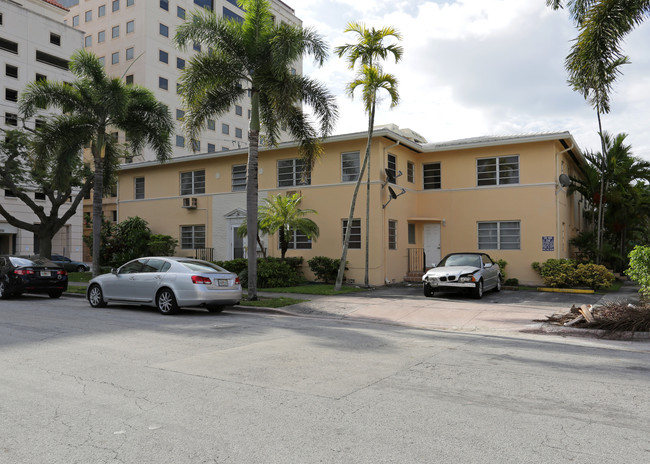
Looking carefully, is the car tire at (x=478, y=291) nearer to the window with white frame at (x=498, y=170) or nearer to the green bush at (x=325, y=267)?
the green bush at (x=325, y=267)

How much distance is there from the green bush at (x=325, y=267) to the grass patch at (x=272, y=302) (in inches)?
201

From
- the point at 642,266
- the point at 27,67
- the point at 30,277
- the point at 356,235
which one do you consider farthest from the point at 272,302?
the point at 27,67

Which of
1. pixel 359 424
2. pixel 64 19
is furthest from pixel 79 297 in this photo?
pixel 64 19

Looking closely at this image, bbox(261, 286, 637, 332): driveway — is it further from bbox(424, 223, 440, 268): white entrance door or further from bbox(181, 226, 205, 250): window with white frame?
bbox(181, 226, 205, 250): window with white frame

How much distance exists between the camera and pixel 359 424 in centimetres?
440

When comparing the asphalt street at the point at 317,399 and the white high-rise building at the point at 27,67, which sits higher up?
the white high-rise building at the point at 27,67

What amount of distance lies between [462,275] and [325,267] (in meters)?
6.12

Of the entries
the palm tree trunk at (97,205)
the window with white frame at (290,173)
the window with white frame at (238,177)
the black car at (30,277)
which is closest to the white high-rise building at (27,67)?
the palm tree trunk at (97,205)

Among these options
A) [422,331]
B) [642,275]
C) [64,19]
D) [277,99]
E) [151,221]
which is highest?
[64,19]

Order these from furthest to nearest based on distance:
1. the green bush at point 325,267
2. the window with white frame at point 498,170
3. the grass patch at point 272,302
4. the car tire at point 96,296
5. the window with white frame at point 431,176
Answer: the window with white frame at point 431,176
the window with white frame at point 498,170
the green bush at point 325,267
the grass patch at point 272,302
the car tire at point 96,296

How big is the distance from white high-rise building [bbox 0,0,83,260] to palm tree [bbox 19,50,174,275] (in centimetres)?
2271

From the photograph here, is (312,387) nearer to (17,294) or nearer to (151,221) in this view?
(17,294)

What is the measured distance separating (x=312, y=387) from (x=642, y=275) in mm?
9270

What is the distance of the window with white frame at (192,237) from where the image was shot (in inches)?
988
